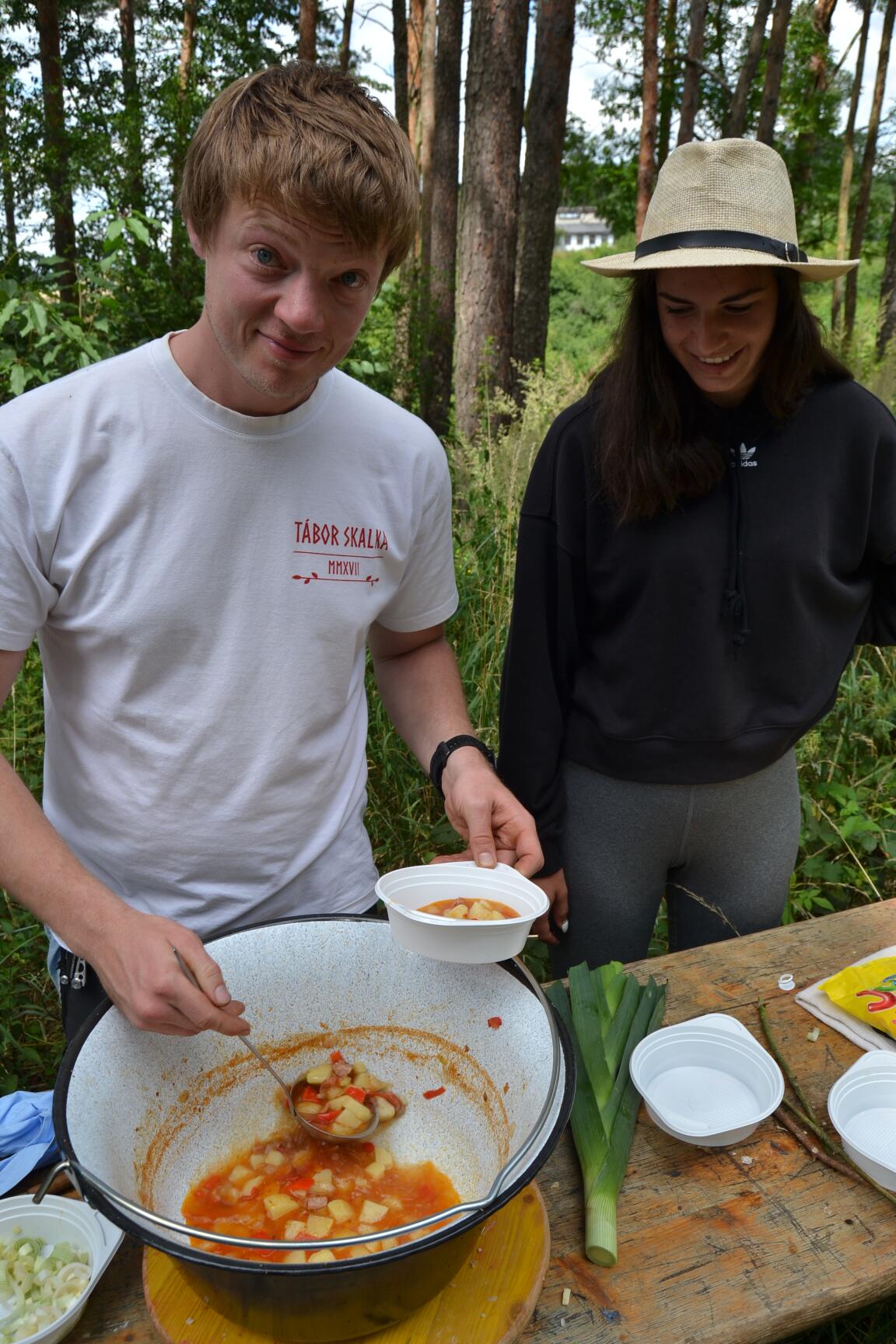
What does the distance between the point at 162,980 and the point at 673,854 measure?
Answer: 4.48 ft

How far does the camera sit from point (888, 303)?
311 inches

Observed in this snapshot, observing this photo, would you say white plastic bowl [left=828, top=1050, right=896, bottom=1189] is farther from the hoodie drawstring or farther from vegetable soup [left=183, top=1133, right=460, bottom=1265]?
the hoodie drawstring

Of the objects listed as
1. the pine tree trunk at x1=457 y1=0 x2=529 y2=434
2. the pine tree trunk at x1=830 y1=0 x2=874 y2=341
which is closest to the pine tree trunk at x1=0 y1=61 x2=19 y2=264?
the pine tree trunk at x1=457 y1=0 x2=529 y2=434

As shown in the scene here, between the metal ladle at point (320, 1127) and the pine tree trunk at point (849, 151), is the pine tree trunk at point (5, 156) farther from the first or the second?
the pine tree trunk at point (849, 151)

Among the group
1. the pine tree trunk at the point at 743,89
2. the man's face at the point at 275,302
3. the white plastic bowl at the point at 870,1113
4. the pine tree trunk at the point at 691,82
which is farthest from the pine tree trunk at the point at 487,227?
the pine tree trunk at the point at 691,82

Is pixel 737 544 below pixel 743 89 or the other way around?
below

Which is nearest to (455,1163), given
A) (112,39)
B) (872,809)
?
(872,809)

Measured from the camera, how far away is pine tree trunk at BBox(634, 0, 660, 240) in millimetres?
10656

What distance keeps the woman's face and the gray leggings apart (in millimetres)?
848

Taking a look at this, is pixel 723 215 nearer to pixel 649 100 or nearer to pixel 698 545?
pixel 698 545

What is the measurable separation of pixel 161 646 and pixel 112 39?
22180mm

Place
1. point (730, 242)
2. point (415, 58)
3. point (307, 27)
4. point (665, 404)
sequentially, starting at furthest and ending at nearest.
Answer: point (415, 58)
point (307, 27)
point (665, 404)
point (730, 242)

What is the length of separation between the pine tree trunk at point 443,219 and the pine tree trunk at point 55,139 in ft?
10.3

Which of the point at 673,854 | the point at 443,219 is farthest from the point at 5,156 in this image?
the point at 673,854
